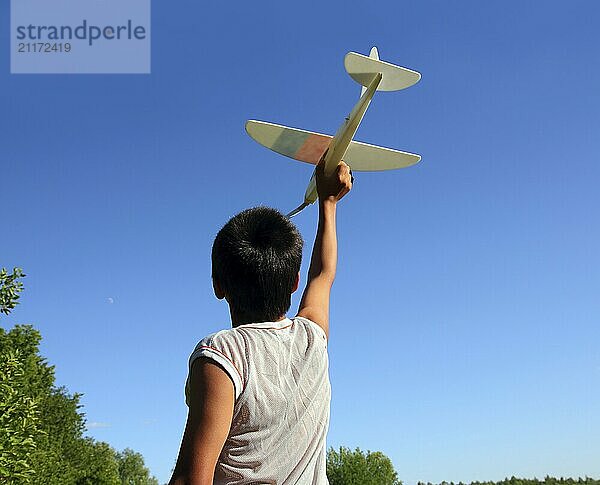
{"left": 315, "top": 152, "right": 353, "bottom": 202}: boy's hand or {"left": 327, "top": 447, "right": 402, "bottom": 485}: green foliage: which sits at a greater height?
{"left": 327, "top": 447, "right": 402, "bottom": 485}: green foliage

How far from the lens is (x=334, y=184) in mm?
3418

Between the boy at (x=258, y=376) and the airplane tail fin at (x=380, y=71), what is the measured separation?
4107 mm

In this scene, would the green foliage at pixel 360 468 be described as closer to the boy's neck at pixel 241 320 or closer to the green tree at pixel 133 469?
the green tree at pixel 133 469

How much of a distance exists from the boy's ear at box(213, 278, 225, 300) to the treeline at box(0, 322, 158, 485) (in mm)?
16208

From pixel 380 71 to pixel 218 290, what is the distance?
4464 mm

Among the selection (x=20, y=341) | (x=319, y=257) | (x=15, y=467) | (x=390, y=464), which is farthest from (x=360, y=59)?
(x=390, y=464)

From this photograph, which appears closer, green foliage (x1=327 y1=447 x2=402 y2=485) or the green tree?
green foliage (x1=327 y1=447 x2=402 y2=485)

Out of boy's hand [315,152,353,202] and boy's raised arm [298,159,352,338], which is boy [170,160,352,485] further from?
boy's hand [315,152,353,202]

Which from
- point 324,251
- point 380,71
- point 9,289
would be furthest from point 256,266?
point 9,289

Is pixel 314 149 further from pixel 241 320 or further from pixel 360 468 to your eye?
pixel 360 468

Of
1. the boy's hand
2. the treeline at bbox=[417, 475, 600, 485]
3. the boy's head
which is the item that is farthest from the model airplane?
the treeline at bbox=[417, 475, 600, 485]

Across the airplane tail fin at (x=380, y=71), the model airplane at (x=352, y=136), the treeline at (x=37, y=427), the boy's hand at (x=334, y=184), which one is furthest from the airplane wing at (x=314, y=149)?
the treeline at (x=37, y=427)

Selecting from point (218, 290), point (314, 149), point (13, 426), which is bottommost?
point (218, 290)

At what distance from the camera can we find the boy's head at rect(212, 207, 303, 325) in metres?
2.63
